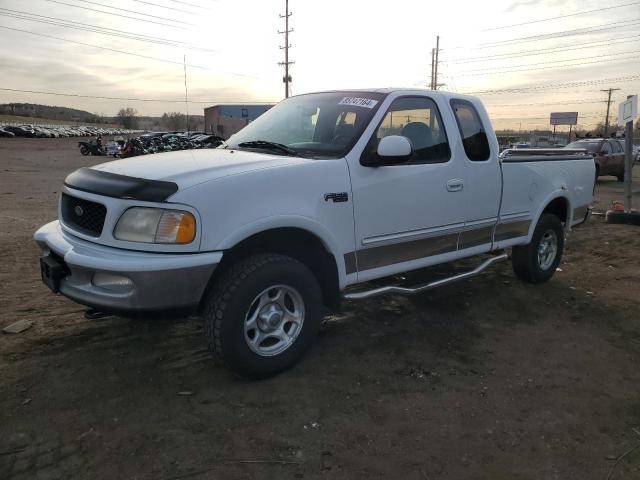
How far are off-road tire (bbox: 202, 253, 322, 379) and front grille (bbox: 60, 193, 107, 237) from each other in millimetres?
797

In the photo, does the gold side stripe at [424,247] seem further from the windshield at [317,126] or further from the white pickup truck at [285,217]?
the windshield at [317,126]

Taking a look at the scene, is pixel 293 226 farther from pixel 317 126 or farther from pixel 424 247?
pixel 424 247

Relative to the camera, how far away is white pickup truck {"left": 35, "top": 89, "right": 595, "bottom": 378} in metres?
2.92

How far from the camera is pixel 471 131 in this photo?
473 cm

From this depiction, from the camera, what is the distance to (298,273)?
3340mm

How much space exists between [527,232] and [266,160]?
3.32 metres

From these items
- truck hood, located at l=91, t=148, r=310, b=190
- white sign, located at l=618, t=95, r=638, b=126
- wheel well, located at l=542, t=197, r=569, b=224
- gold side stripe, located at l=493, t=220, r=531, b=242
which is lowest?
gold side stripe, located at l=493, t=220, r=531, b=242

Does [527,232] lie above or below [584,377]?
above

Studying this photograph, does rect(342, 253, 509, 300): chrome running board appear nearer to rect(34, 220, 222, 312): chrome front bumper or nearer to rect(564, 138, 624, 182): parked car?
rect(34, 220, 222, 312): chrome front bumper

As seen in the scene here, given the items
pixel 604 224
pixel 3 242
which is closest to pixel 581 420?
pixel 3 242

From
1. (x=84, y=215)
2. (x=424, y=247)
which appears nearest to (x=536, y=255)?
(x=424, y=247)

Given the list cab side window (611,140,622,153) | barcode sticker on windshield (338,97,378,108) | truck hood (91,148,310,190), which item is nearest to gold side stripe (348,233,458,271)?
truck hood (91,148,310,190)

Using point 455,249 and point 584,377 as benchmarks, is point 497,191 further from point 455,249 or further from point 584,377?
point 584,377

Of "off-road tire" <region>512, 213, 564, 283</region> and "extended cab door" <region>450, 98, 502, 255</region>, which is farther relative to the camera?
"off-road tire" <region>512, 213, 564, 283</region>
